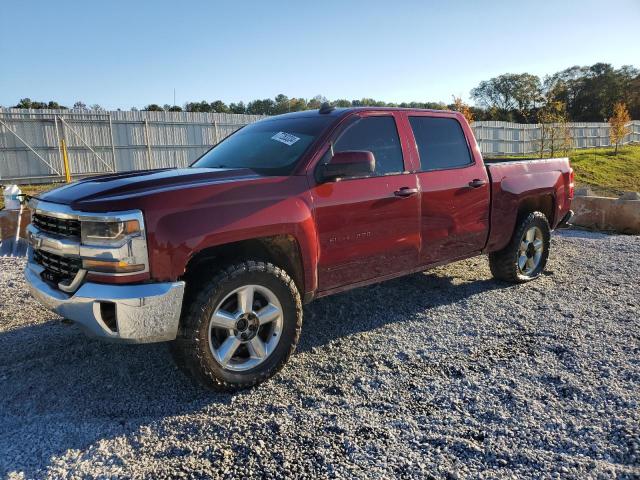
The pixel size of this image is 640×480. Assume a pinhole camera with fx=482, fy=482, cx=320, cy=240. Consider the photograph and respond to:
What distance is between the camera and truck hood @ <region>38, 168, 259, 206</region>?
289cm

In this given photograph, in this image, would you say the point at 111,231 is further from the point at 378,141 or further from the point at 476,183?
the point at 476,183

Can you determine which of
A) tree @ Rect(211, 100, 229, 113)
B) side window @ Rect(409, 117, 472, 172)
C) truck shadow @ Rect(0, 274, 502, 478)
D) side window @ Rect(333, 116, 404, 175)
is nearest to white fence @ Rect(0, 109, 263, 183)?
truck shadow @ Rect(0, 274, 502, 478)

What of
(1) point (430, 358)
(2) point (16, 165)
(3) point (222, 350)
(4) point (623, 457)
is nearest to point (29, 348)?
(3) point (222, 350)

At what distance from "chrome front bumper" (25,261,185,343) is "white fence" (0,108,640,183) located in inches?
711

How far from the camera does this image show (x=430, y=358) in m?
3.61

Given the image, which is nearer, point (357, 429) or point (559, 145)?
point (357, 429)

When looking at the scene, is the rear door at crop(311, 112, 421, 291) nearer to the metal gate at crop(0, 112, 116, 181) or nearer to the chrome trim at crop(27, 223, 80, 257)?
the chrome trim at crop(27, 223, 80, 257)

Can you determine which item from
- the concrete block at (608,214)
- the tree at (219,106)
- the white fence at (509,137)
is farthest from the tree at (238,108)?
the concrete block at (608,214)

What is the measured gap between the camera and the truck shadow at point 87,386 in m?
2.63

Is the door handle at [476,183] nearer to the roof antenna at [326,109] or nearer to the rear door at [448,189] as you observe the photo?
the rear door at [448,189]

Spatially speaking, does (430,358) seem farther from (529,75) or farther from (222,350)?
(529,75)

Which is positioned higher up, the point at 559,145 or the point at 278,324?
the point at 559,145

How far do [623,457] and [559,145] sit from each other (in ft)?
112

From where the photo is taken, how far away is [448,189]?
4.41 meters
